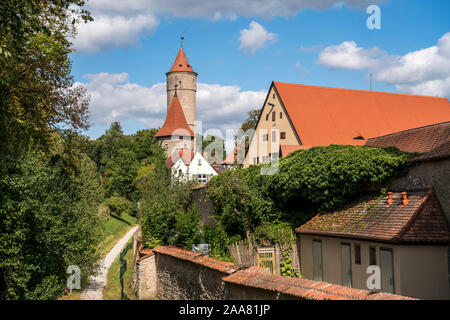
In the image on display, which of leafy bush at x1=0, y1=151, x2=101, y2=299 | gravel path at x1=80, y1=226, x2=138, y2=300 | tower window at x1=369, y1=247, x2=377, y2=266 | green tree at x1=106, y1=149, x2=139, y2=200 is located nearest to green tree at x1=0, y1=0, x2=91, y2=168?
leafy bush at x1=0, y1=151, x2=101, y2=299

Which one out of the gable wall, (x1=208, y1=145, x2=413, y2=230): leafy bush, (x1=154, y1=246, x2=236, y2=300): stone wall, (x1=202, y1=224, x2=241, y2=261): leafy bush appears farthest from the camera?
the gable wall

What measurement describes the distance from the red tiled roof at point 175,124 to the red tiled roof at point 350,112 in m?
47.1

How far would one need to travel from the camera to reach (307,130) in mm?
33281

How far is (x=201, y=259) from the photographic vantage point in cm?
1439

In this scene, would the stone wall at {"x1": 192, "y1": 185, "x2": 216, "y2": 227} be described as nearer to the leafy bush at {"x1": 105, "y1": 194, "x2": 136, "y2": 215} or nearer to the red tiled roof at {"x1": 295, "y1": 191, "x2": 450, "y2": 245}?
the red tiled roof at {"x1": 295, "y1": 191, "x2": 450, "y2": 245}

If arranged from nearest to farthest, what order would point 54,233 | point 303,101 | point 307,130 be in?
point 54,233, point 307,130, point 303,101

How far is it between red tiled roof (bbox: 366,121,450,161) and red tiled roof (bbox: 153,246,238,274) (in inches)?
261

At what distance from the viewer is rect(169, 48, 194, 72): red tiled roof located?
90669 mm

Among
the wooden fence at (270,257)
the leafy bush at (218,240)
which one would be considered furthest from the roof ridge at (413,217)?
the leafy bush at (218,240)

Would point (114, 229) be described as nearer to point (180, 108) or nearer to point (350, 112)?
point (350, 112)

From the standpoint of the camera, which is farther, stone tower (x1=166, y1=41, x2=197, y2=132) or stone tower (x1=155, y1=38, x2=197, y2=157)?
stone tower (x1=166, y1=41, x2=197, y2=132)
